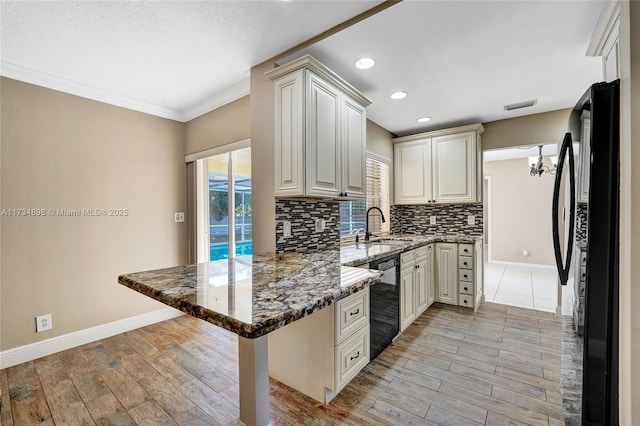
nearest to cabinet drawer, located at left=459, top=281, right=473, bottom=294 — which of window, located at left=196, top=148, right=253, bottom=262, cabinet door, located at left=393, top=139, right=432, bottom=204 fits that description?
cabinet door, located at left=393, top=139, right=432, bottom=204

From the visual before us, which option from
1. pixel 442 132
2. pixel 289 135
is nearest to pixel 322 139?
pixel 289 135

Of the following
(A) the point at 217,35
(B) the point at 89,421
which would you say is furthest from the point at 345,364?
(A) the point at 217,35

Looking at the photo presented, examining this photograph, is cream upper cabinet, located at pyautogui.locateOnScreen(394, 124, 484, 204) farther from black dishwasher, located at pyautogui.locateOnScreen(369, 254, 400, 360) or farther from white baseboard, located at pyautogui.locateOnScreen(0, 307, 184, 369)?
white baseboard, located at pyautogui.locateOnScreen(0, 307, 184, 369)

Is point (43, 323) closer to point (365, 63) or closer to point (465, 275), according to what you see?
point (365, 63)

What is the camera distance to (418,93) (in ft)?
9.12

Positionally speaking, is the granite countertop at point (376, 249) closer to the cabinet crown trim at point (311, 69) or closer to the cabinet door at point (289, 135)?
the cabinet door at point (289, 135)

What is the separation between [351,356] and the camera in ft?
6.18

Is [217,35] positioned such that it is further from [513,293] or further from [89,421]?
[513,293]

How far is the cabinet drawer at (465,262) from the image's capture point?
10.9 ft

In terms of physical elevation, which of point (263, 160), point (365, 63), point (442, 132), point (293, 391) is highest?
point (365, 63)

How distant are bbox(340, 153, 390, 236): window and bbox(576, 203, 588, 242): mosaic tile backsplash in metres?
2.05

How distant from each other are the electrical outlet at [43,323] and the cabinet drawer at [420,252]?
3.57m

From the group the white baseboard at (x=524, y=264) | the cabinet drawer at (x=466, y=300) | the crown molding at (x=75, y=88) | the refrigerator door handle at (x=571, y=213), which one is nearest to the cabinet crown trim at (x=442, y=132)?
the cabinet drawer at (x=466, y=300)

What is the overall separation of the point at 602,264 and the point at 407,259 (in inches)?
68.4
